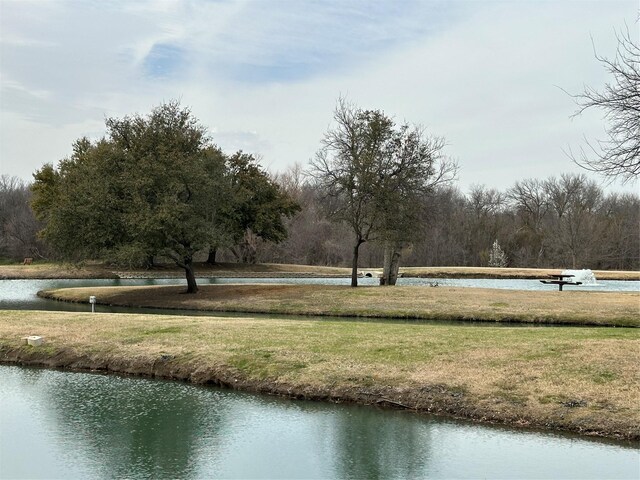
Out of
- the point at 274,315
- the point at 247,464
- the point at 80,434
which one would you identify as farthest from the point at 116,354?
the point at 274,315

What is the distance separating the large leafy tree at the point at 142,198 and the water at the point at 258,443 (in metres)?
17.4

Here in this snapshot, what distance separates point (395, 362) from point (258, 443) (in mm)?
4313

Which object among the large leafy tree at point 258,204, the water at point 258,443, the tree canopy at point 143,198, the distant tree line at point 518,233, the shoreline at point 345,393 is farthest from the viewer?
the distant tree line at point 518,233

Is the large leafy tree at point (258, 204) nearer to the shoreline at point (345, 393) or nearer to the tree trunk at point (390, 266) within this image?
the tree trunk at point (390, 266)

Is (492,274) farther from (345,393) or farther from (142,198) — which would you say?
(345,393)

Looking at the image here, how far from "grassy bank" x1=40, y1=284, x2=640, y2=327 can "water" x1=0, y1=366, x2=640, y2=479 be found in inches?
558

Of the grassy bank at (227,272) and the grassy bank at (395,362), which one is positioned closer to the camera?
the grassy bank at (395,362)

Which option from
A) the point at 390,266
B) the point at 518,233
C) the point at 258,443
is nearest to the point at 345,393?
the point at 258,443

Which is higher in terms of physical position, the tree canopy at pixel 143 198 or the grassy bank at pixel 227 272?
the tree canopy at pixel 143 198

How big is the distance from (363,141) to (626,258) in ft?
172

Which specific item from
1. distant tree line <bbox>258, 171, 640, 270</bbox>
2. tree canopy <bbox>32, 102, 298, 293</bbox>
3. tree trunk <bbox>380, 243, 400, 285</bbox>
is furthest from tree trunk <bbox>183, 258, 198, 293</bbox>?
distant tree line <bbox>258, 171, 640, 270</bbox>

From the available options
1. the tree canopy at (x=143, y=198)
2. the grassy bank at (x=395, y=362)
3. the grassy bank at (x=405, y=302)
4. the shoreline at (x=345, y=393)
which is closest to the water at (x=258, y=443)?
the shoreline at (x=345, y=393)

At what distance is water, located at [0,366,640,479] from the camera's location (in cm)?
864

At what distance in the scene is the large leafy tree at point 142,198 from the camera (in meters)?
29.5
